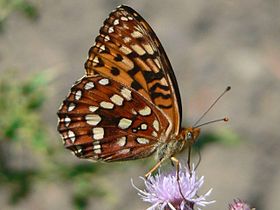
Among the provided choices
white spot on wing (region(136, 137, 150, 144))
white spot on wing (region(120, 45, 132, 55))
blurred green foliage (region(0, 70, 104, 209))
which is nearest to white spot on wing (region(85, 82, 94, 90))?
white spot on wing (region(120, 45, 132, 55))

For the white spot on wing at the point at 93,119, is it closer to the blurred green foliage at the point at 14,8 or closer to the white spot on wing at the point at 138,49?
the white spot on wing at the point at 138,49

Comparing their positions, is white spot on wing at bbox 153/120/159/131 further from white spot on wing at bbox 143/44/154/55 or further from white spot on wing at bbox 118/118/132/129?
white spot on wing at bbox 143/44/154/55

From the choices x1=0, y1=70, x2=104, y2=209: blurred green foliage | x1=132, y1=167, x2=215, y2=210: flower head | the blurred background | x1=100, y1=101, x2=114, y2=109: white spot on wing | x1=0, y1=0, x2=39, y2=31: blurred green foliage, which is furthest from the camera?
the blurred background

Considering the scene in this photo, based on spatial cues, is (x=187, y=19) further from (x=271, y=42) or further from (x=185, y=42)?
(x=271, y=42)

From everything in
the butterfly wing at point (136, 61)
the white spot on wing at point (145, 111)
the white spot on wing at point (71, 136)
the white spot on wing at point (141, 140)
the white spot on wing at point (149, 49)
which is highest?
the white spot on wing at point (149, 49)

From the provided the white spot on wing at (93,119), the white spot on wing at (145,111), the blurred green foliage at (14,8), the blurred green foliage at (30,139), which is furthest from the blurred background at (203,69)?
the white spot on wing at (145,111)

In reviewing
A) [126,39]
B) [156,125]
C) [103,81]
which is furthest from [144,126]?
[126,39]

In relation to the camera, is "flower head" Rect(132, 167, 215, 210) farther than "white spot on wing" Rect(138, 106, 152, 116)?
No
